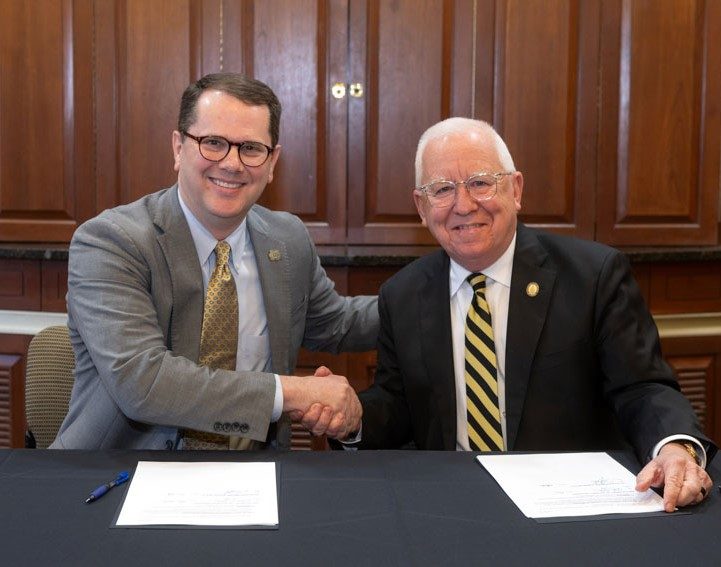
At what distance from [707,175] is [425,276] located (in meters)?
1.90

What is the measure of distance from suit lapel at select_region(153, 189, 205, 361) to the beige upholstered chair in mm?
322

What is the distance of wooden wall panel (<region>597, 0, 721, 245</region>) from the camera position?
127 inches

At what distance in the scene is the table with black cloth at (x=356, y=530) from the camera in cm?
102

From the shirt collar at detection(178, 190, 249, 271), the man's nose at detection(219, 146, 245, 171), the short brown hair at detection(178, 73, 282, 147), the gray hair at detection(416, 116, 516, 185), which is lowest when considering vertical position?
the shirt collar at detection(178, 190, 249, 271)

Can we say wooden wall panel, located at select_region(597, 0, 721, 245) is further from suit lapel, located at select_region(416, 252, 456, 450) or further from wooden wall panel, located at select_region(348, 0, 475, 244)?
suit lapel, located at select_region(416, 252, 456, 450)

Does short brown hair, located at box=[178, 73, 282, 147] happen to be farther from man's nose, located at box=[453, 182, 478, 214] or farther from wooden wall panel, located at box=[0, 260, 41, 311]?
wooden wall panel, located at box=[0, 260, 41, 311]

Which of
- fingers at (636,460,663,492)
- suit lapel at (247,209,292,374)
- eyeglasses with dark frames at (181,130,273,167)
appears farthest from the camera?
suit lapel at (247,209,292,374)

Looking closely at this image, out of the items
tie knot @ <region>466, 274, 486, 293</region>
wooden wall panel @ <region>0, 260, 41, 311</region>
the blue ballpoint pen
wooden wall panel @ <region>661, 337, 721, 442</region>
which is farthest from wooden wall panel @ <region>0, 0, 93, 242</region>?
wooden wall panel @ <region>661, 337, 721, 442</region>

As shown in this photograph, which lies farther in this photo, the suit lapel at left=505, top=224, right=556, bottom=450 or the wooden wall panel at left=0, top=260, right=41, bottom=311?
the wooden wall panel at left=0, top=260, right=41, bottom=311

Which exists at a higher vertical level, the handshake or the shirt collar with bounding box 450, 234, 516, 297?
the shirt collar with bounding box 450, 234, 516, 297

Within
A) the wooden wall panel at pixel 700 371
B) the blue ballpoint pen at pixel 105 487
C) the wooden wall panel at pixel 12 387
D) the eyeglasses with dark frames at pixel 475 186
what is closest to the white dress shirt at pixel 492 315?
the eyeglasses with dark frames at pixel 475 186

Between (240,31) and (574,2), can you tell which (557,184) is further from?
(240,31)

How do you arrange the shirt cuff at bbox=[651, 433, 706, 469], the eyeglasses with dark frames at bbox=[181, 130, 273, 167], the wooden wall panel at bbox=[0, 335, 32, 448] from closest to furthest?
1. the shirt cuff at bbox=[651, 433, 706, 469]
2. the eyeglasses with dark frames at bbox=[181, 130, 273, 167]
3. the wooden wall panel at bbox=[0, 335, 32, 448]

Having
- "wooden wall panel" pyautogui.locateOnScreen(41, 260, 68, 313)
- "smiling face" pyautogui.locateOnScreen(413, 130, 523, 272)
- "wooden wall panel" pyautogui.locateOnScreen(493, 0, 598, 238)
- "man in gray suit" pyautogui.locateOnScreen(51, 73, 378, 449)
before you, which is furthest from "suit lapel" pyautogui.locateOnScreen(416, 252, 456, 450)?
"wooden wall panel" pyautogui.locateOnScreen(41, 260, 68, 313)
